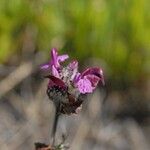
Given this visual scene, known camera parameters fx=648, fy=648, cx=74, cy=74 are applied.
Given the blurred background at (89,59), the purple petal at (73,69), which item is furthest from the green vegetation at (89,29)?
the purple petal at (73,69)

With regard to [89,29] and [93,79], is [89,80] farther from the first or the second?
[89,29]

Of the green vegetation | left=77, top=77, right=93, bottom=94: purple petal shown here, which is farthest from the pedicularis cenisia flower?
the green vegetation

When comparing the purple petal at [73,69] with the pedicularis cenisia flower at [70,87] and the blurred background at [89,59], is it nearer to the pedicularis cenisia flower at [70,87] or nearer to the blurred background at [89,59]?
the pedicularis cenisia flower at [70,87]

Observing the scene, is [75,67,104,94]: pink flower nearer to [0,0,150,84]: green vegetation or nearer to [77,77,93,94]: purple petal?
[77,77,93,94]: purple petal

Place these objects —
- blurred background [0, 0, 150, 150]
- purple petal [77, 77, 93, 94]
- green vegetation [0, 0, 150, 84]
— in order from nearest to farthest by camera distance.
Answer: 1. purple petal [77, 77, 93, 94]
2. blurred background [0, 0, 150, 150]
3. green vegetation [0, 0, 150, 84]

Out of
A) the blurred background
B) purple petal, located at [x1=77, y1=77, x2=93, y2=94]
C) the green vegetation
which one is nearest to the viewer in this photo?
purple petal, located at [x1=77, y1=77, x2=93, y2=94]

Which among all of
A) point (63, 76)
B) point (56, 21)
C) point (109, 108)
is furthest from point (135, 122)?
point (63, 76)

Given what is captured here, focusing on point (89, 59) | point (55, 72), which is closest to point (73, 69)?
point (55, 72)
